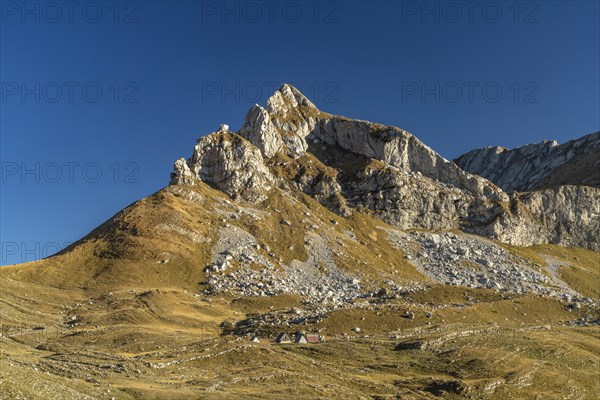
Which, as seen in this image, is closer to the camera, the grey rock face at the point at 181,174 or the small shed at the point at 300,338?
the small shed at the point at 300,338

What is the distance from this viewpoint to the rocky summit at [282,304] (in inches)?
2265

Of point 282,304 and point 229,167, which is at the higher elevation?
point 229,167

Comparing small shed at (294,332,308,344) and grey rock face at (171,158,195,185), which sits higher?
grey rock face at (171,158,195,185)

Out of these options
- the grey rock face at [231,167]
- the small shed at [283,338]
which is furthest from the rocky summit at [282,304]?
the grey rock face at [231,167]

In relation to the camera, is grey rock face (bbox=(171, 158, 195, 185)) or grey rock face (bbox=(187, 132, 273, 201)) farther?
grey rock face (bbox=(187, 132, 273, 201))

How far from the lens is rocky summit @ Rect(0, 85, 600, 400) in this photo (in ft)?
189

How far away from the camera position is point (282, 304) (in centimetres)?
11194

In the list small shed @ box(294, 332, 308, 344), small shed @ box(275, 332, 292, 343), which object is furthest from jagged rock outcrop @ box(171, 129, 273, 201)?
small shed @ box(294, 332, 308, 344)

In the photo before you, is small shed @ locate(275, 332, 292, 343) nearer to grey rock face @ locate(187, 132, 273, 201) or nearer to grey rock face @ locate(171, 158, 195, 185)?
grey rock face @ locate(187, 132, 273, 201)

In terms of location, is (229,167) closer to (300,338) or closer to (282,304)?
(282,304)

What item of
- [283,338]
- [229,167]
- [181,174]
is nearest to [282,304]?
[283,338]

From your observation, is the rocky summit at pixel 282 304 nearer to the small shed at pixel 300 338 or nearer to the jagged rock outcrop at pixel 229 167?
the jagged rock outcrop at pixel 229 167

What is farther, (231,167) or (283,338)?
(231,167)

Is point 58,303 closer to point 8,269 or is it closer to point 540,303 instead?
point 8,269
